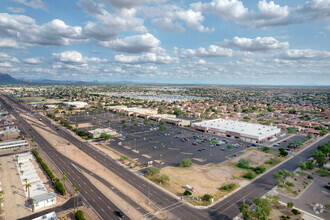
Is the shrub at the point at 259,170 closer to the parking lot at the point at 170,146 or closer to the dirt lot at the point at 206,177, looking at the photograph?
the dirt lot at the point at 206,177

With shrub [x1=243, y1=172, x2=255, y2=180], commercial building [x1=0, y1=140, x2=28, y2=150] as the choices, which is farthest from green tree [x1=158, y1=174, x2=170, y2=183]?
commercial building [x1=0, y1=140, x2=28, y2=150]

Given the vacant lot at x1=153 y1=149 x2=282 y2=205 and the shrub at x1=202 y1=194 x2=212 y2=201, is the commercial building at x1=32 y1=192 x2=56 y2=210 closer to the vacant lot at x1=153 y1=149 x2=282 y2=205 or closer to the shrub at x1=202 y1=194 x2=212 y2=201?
the vacant lot at x1=153 y1=149 x2=282 y2=205

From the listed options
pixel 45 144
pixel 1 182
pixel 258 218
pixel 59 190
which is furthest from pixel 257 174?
pixel 45 144

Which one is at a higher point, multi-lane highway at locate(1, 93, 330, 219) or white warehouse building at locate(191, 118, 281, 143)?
white warehouse building at locate(191, 118, 281, 143)

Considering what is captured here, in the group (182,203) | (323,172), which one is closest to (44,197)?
(182,203)

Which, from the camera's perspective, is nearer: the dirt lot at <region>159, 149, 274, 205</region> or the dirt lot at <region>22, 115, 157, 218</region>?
the dirt lot at <region>22, 115, 157, 218</region>

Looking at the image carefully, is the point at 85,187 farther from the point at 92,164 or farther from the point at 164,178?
the point at 164,178

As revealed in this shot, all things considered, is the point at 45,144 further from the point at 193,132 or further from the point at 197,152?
the point at 193,132
